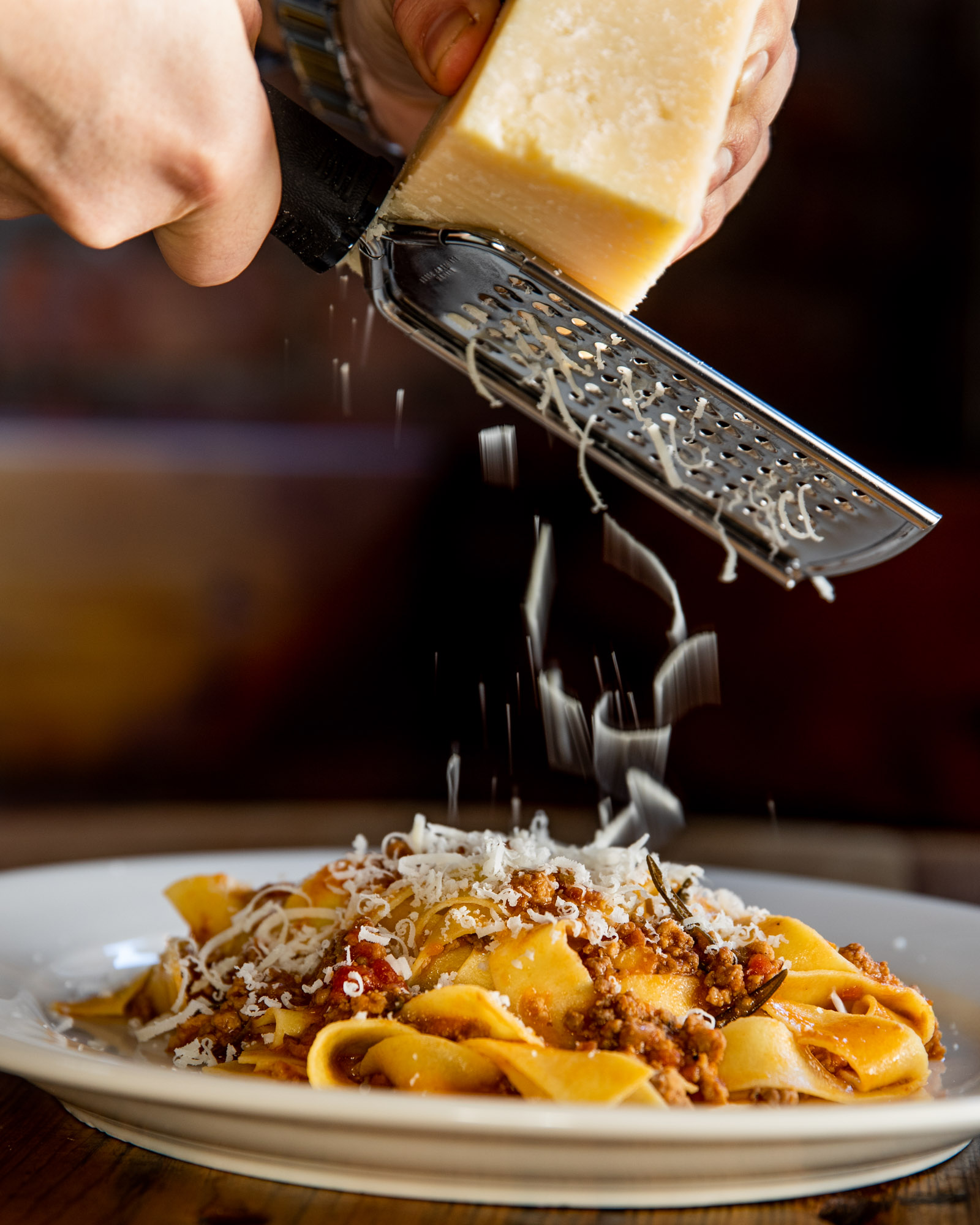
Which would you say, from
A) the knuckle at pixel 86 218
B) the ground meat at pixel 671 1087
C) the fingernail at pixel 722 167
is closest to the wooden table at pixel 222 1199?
the ground meat at pixel 671 1087

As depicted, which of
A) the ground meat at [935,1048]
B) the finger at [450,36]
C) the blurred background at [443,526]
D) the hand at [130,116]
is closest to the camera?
the hand at [130,116]

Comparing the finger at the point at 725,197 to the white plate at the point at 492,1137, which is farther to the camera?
the finger at the point at 725,197

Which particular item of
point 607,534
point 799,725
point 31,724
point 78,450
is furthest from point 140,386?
point 607,534

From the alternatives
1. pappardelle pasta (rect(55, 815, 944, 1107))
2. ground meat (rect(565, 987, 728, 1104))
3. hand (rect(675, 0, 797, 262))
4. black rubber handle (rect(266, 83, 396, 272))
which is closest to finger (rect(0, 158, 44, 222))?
black rubber handle (rect(266, 83, 396, 272))

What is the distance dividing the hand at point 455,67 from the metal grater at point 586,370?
125 millimetres

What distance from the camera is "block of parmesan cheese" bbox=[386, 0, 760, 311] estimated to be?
1.07 meters

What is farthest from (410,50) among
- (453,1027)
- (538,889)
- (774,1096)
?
(774,1096)

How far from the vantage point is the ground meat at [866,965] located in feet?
4.56

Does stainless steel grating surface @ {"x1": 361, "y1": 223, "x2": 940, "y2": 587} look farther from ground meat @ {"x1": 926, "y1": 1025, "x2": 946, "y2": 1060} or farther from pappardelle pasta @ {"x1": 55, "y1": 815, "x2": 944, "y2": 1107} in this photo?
ground meat @ {"x1": 926, "y1": 1025, "x2": 946, "y2": 1060}

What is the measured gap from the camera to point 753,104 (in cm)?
146

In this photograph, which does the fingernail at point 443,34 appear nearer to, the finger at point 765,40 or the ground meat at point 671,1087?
the finger at point 765,40

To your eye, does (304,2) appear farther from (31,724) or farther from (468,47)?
(31,724)

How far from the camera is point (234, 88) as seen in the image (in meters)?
1.04

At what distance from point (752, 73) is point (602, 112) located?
37 cm
